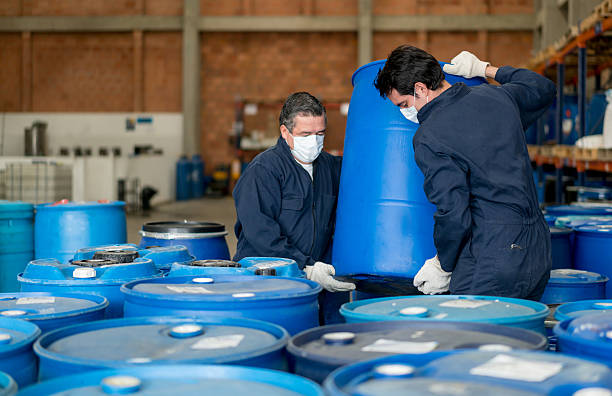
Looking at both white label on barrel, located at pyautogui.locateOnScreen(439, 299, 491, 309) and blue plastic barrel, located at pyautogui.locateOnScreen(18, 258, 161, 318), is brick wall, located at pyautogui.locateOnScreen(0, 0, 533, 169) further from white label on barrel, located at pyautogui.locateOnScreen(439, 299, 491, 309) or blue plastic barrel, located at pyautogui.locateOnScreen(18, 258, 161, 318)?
white label on barrel, located at pyautogui.locateOnScreen(439, 299, 491, 309)

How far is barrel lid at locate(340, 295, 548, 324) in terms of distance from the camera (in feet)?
5.28

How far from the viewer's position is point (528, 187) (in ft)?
8.26

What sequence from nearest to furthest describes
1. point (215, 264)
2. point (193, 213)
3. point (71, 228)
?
1. point (215, 264)
2. point (71, 228)
3. point (193, 213)

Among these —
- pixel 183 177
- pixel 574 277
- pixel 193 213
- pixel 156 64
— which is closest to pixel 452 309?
pixel 574 277

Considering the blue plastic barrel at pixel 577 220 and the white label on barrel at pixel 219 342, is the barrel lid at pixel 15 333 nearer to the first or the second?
the white label on barrel at pixel 219 342

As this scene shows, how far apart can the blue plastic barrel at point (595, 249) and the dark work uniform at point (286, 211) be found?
53.8 inches

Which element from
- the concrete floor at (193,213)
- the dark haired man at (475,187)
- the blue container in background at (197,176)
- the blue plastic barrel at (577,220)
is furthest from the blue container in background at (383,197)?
the blue container in background at (197,176)

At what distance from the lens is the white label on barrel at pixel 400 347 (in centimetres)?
134

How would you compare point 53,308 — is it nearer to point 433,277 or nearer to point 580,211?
point 433,277

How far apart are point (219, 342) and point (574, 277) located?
222 centimetres

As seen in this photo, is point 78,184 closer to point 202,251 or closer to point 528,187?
point 202,251

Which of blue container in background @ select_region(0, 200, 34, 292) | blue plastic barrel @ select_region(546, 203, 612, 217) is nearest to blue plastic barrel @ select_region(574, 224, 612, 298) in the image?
blue plastic barrel @ select_region(546, 203, 612, 217)

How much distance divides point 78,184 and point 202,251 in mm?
8251

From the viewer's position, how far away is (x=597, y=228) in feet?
11.7
